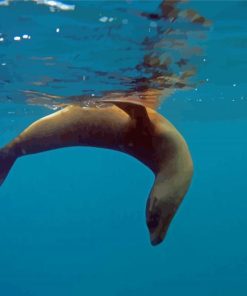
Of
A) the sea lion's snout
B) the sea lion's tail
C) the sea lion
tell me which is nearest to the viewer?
the sea lion's snout

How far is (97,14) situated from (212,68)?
19.9 feet

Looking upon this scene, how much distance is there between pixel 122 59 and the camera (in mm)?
11234

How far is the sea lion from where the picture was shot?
20.6ft

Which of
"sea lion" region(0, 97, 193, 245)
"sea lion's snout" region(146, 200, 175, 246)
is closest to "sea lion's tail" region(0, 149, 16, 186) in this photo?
"sea lion" region(0, 97, 193, 245)

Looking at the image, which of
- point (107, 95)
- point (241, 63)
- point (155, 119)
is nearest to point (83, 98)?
point (107, 95)

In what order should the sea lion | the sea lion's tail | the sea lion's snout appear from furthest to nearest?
the sea lion's tail
the sea lion
the sea lion's snout

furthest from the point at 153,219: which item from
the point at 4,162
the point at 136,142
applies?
the point at 4,162

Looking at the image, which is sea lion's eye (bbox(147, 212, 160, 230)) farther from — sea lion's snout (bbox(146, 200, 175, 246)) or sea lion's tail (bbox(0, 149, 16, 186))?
sea lion's tail (bbox(0, 149, 16, 186))

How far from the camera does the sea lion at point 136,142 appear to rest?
627 centimetres

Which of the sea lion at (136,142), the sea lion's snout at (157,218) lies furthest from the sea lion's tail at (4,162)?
the sea lion's snout at (157,218)

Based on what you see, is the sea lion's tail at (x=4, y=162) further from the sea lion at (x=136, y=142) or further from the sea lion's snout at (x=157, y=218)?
the sea lion's snout at (x=157, y=218)

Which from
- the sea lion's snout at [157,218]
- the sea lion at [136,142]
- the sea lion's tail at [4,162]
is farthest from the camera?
the sea lion's tail at [4,162]

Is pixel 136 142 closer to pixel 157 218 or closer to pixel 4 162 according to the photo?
pixel 157 218

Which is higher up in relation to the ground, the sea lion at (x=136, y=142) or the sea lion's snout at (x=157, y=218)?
the sea lion at (x=136, y=142)
